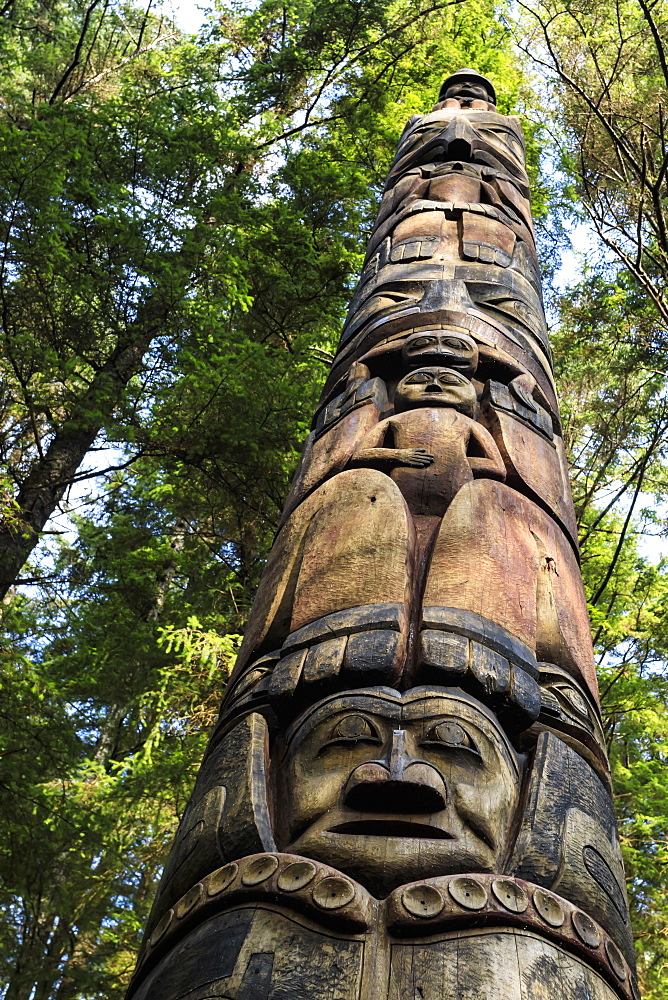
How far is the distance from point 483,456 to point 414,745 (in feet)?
5.67

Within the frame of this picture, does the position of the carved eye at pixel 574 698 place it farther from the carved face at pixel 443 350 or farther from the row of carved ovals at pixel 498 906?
the carved face at pixel 443 350

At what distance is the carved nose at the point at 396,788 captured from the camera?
2480mm

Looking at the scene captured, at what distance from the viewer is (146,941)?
275 centimetres

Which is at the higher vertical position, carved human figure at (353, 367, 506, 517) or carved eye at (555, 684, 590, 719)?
carved human figure at (353, 367, 506, 517)

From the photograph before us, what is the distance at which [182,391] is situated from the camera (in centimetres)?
737

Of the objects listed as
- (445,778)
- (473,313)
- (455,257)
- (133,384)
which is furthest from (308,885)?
(133,384)

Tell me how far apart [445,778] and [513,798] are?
0.23 metres

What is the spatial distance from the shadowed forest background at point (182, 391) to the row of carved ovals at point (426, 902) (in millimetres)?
4157

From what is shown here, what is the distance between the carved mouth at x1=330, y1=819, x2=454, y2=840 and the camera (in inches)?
97.0

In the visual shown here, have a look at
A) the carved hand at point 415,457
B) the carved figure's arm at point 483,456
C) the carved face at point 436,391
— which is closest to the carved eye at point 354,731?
the carved hand at point 415,457

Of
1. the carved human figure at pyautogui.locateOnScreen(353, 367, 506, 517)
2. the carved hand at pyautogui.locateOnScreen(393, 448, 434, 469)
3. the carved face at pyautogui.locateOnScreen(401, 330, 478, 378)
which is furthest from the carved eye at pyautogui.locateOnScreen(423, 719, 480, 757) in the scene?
the carved face at pyautogui.locateOnScreen(401, 330, 478, 378)

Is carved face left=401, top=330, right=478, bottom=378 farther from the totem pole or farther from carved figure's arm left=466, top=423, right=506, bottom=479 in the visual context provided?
carved figure's arm left=466, top=423, right=506, bottom=479

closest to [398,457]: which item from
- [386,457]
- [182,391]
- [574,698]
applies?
[386,457]

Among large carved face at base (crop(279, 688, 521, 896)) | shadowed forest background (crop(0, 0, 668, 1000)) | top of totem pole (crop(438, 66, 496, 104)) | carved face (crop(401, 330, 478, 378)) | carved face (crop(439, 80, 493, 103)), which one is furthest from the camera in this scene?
top of totem pole (crop(438, 66, 496, 104))
